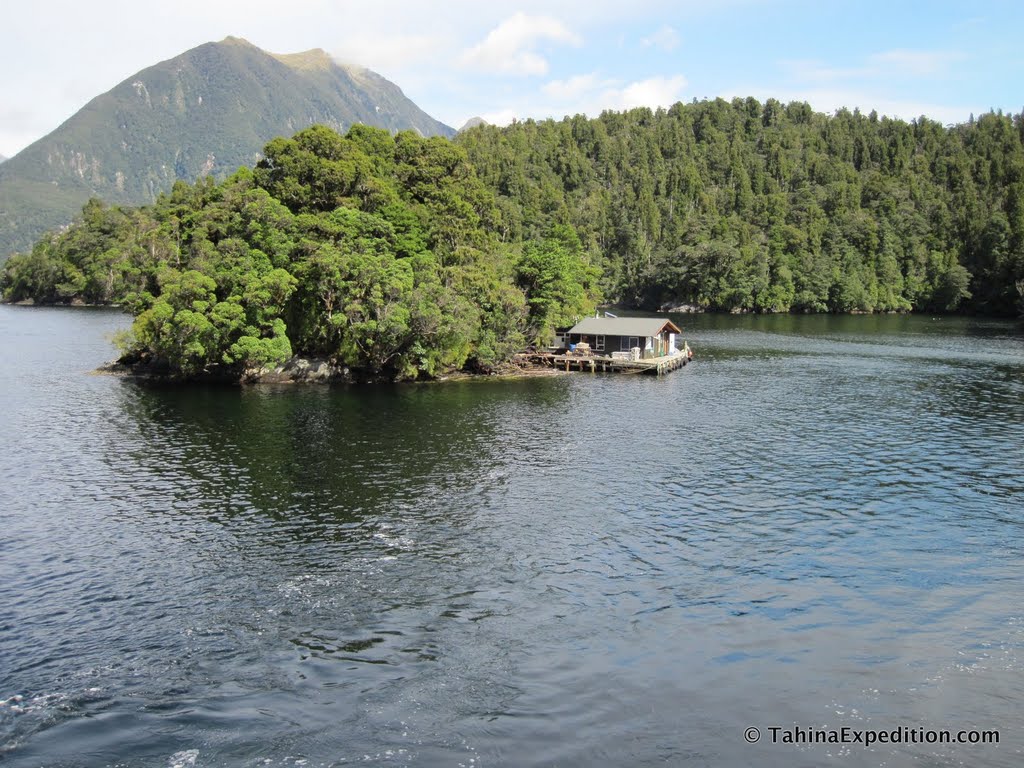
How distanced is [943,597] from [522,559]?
15405 mm

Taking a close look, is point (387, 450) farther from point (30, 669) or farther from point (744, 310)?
point (744, 310)

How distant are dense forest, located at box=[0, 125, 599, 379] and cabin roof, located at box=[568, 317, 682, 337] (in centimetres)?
219

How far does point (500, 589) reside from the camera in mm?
25562

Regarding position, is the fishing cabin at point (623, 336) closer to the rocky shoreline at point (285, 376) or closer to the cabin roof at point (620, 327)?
the cabin roof at point (620, 327)

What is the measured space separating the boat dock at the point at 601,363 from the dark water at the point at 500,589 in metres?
26.3

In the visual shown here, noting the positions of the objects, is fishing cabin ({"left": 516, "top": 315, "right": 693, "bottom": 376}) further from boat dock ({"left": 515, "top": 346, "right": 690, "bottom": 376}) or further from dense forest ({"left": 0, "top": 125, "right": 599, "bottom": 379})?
dense forest ({"left": 0, "top": 125, "right": 599, "bottom": 379})

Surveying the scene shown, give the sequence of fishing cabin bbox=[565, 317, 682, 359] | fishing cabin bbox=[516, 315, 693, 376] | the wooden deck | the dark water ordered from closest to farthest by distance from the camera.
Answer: the dark water < the wooden deck < fishing cabin bbox=[516, 315, 693, 376] < fishing cabin bbox=[565, 317, 682, 359]

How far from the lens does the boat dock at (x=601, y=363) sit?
3118 inches

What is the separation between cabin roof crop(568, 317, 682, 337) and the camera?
276 feet

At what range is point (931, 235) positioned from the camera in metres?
185

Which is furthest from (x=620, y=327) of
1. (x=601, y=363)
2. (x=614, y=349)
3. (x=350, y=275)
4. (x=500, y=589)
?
(x=500, y=589)

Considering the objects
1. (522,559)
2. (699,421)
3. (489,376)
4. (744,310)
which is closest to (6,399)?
(489,376)

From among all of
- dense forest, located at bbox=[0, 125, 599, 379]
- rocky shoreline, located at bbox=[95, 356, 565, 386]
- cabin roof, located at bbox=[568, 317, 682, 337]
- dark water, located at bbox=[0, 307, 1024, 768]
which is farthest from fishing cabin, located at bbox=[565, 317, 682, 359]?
dark water, located at bbox=[0, 307, 1024, 768]

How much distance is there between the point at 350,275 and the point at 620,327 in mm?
35759
